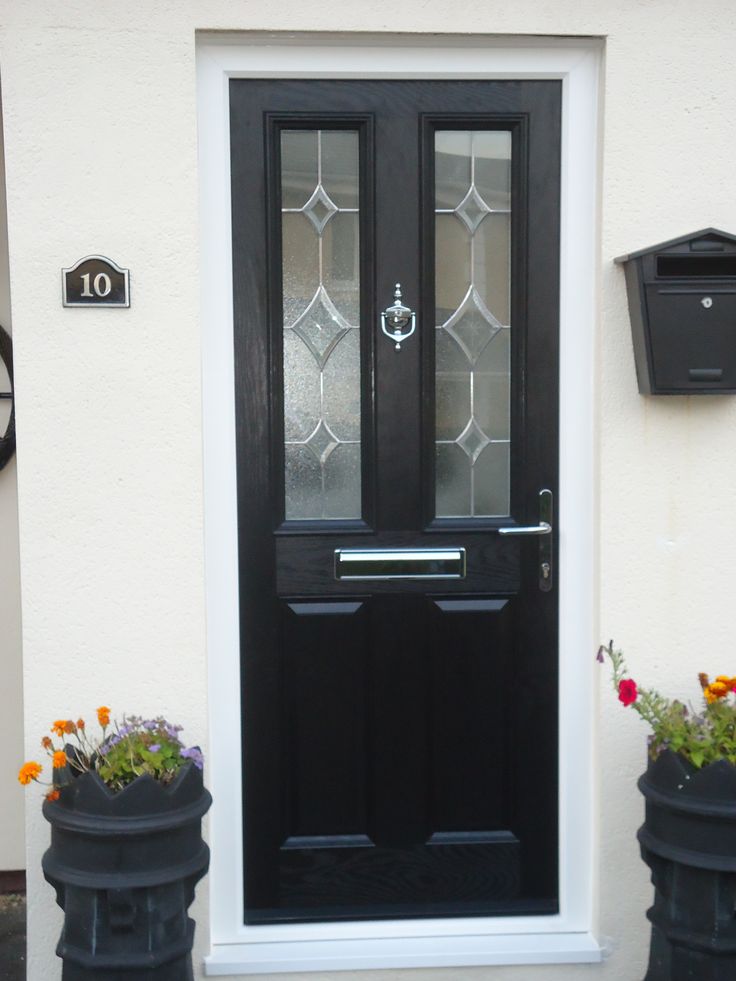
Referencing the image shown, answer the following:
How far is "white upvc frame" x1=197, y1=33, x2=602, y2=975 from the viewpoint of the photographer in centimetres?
302

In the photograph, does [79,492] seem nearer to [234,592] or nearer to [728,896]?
[234,592]

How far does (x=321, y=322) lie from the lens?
3158 millimetres

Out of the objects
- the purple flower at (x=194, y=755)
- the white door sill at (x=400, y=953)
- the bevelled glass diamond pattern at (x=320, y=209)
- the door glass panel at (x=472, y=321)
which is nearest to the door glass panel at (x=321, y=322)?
the bevelled glass diamond pattern at (x=320, y=209)

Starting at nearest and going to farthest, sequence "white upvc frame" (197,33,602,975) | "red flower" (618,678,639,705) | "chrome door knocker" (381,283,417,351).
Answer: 1. "red flower" (618,678,639,705)
2. "white upvc frame" (197,33,602,975)
3. "chrome door knocker" (381,283,417,351)

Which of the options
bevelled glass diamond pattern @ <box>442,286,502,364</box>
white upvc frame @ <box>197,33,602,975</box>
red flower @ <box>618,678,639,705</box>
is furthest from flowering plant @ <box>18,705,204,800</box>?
bevelled glass diamond pattern @ <box>442,286,502,364</box>

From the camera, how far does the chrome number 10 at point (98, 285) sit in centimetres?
294

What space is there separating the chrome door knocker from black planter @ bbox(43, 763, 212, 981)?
133 centimetres

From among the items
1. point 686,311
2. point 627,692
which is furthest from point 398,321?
point 627,692

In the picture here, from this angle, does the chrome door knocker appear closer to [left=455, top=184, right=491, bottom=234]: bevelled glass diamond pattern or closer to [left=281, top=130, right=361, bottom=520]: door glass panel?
[left=281, top=130, right=361, bottom=520]: door glass panel

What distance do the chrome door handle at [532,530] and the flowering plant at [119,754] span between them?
1.04 m

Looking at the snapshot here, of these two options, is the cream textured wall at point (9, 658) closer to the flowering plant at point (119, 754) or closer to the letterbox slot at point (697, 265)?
the flowering plant at point (119, 754)

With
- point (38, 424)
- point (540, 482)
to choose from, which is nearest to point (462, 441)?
point (540, 482)

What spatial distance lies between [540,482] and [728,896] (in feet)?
3.86

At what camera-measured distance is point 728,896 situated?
2715 mm
